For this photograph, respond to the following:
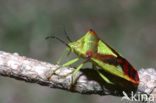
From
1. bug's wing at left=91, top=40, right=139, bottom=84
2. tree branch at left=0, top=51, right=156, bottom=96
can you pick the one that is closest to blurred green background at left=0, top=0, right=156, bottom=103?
bug's wing at left=91, top=40, right=139, bottom=84

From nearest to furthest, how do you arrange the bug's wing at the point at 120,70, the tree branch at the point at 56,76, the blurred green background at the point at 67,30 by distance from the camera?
the tree branch at the point at 56,76 → the bug's wing at the point at 120,70 → the blurred green background at the point at 67,30

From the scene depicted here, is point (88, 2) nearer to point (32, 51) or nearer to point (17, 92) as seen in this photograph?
point (32, 51)

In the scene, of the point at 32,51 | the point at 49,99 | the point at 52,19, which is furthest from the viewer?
the point at 52,19

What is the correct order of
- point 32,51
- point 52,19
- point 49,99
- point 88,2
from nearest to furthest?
point 49,99
point 32,51
point 52,19
point 88,2

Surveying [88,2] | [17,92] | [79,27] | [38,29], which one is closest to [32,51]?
[38,29]

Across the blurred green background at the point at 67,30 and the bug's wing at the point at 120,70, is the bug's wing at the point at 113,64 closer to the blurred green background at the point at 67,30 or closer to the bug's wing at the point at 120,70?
the bug's wing at the point at 120,70

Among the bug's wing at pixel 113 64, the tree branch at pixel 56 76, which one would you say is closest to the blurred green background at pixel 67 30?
the bug's wing at pixel 113 64
